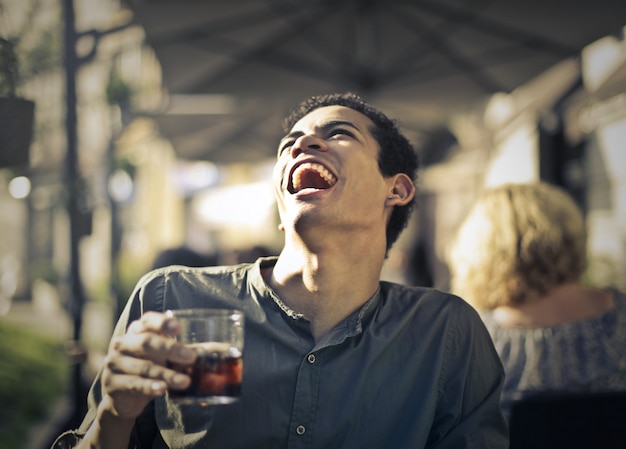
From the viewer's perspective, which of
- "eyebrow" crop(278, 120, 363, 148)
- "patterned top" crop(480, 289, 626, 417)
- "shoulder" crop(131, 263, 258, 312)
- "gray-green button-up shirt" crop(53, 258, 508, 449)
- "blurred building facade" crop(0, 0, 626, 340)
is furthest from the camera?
"blurred building facade" crop(0, 0, 626, 340)

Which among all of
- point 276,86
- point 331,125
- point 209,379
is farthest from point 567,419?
point 276,86

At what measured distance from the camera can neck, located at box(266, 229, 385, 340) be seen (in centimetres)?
196

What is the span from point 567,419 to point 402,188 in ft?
2.94

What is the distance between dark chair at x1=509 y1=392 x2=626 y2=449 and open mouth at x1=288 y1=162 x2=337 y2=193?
94 centimetres

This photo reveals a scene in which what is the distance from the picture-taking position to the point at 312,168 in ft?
6.62

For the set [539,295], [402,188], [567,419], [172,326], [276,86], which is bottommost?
[567,419]

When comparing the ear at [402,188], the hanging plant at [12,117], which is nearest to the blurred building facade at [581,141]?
the ear at [402,188]

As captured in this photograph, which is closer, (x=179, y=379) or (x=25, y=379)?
(x=179, y=379)

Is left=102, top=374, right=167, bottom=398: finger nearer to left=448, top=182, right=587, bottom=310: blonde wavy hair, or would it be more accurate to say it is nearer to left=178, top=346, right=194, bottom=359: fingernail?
left=178, top=346, right=194, bottom=359: fingernail

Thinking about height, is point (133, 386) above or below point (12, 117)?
below

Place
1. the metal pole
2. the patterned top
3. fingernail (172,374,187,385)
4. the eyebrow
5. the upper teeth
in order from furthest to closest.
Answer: the metal pole
the patterned top
the eyebrow
the upper teeth
fingernail (172,374,187,385)

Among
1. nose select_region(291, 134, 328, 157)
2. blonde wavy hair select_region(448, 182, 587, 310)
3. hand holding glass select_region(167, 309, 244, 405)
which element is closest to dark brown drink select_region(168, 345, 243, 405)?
hand holding glass select_region(167, 309, 244, 405)

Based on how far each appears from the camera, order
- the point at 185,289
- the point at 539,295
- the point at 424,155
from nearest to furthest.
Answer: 1. the point at 185,289
2. the point at 539,295
3. the point at 424,155

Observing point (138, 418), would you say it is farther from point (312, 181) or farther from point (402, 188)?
point (402, 188)
